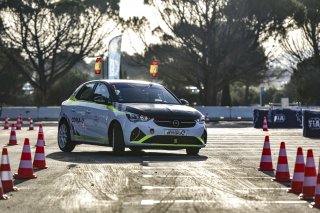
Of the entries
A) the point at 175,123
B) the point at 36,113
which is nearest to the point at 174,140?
the point at 175,123

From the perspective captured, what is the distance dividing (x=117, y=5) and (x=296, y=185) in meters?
62.9

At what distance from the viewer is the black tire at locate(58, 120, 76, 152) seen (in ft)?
57.7

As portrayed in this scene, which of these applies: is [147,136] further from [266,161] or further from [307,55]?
[307,55]

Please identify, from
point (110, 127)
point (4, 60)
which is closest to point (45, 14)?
point (4, 60)

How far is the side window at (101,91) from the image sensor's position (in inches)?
A: 666

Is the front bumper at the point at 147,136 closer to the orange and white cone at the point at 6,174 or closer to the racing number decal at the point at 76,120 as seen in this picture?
the racing number decal at the point at 76,120

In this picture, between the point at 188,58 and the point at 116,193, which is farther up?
the point at 188,58

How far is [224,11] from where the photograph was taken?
60875 millimetres

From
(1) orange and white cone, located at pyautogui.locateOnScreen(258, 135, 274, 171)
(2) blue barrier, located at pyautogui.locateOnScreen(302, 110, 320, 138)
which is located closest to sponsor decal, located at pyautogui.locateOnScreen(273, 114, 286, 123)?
(2) blue barrier, located at pyautogui.locateOnScreen(302, 110, 320, 138)

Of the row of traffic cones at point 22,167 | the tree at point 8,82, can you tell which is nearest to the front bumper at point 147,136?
the row of traffic cones at point 22,167

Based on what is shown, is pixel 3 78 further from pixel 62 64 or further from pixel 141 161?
pixel 141 161

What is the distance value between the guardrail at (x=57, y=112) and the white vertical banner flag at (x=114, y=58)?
1008cm

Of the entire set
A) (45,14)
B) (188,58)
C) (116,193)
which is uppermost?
(45,14)

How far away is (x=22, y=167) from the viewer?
38.4ft
